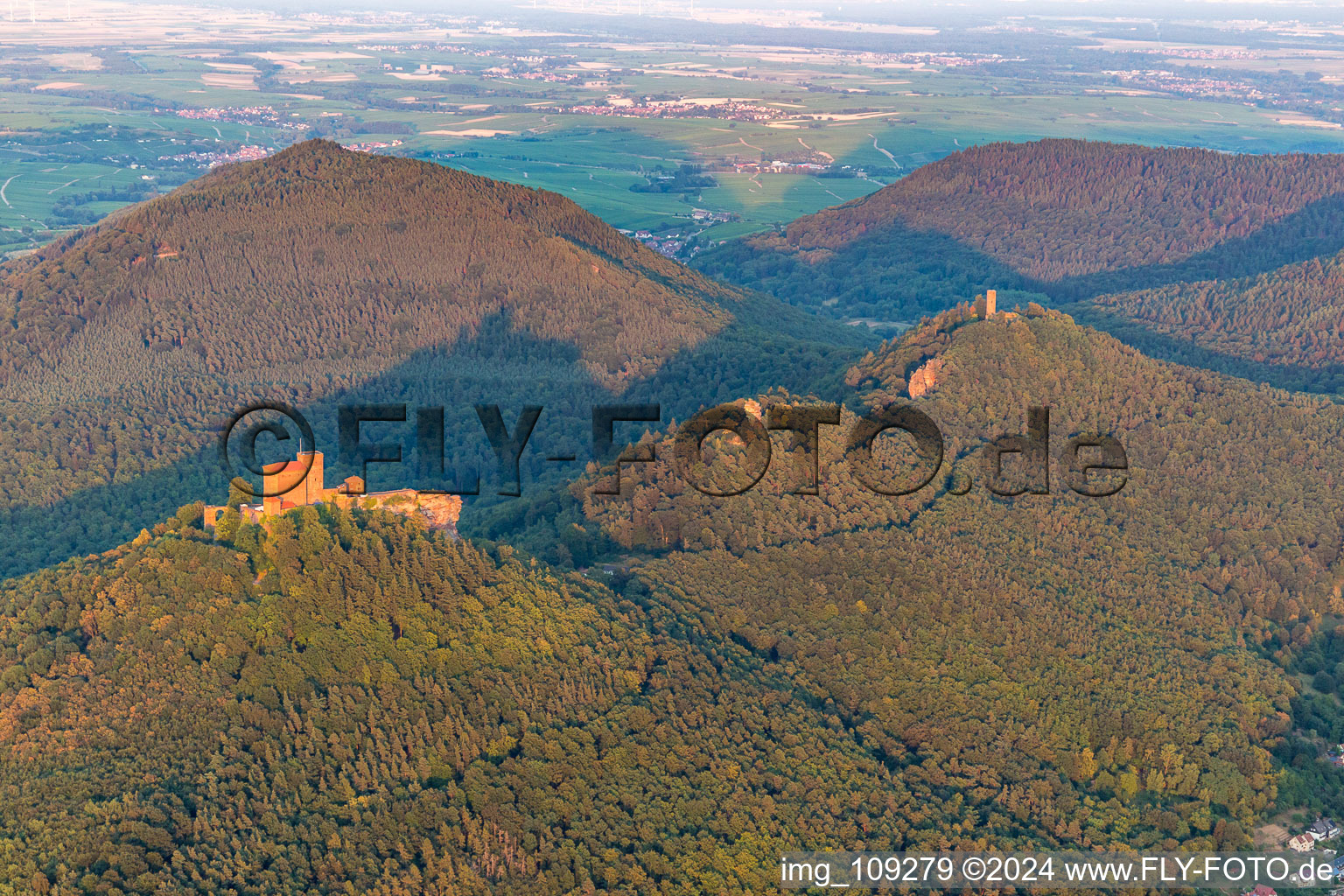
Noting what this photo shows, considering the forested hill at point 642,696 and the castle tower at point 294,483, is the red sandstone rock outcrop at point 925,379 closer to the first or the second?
the forested hill at point 642,696

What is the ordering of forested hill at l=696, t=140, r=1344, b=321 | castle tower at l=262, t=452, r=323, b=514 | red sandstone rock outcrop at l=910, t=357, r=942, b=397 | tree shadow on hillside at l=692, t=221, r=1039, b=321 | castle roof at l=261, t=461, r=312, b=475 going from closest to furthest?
castle tower at l=262, t=452, r=323, b=514 → castle roof at l=261, t=461, r=312, b=475 → red sandstone rock outcrop at l=910, t=357, r=942, b=397 → tree shadow on hillside at l=692, t=221, r=1039, b=321 → forested hill at l=696, t=140, r=1344, b=321

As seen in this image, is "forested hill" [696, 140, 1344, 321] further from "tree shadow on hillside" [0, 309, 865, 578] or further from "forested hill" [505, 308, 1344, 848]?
"forested hill" [505, 308, 1344, 848]

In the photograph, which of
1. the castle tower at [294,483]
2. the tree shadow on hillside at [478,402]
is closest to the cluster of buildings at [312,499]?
the castle tower at [294,483]

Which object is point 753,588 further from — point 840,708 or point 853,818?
point 853,818

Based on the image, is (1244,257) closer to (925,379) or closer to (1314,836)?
(925,379)

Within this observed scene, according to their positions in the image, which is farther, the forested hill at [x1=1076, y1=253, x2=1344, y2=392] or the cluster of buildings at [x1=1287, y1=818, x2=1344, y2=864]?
the forested hill at [x1=1076, y1=253, x2=1344, y2=392]

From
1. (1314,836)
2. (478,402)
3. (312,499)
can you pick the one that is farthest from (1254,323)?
(312,499)

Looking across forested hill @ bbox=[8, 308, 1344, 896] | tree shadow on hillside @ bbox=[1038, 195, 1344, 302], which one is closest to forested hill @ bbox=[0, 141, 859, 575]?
forested hill @ bbox=[8, 308, 1344, 896]

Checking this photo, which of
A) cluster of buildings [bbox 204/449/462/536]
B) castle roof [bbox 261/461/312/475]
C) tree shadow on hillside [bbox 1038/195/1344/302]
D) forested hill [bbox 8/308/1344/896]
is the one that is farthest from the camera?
tree shadow on hillside [bbox 1038/195/1344/302]
